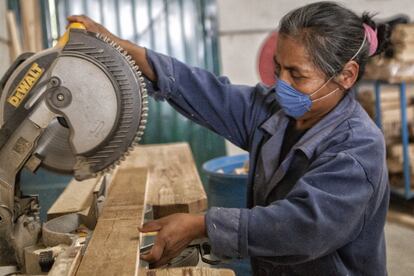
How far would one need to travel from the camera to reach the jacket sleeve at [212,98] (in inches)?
68.6

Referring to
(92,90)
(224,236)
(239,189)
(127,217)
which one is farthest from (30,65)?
(239,189)

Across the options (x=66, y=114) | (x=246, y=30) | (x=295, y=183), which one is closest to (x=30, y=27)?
(x=246, y=30)

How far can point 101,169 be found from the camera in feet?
4.46

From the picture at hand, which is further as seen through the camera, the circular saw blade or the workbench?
the circular saw blade

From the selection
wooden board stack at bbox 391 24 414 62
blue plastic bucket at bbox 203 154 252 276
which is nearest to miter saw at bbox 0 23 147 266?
blue plastic bucket at bbox 203 154 252 276

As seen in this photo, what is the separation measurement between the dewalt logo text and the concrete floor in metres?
2.96

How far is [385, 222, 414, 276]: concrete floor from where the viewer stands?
3539mm

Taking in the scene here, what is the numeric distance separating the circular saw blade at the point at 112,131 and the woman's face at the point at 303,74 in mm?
429

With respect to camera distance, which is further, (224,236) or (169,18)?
(169,18)

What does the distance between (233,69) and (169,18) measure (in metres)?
0.79

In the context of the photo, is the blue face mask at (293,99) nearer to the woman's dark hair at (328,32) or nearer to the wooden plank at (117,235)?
the woman's dark hair at (328,32)

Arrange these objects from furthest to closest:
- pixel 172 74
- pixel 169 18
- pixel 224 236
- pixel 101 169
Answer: pixel 169 18 → pixel 172 74 → pixel 101 169 → pixel 224 236

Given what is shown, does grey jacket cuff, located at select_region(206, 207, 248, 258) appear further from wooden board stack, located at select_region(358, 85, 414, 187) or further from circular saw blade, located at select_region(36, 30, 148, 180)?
wooden board stack, located at select_region(358, 85, 414, 187)

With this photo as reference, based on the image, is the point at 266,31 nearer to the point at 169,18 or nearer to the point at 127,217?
the point at 169,18
